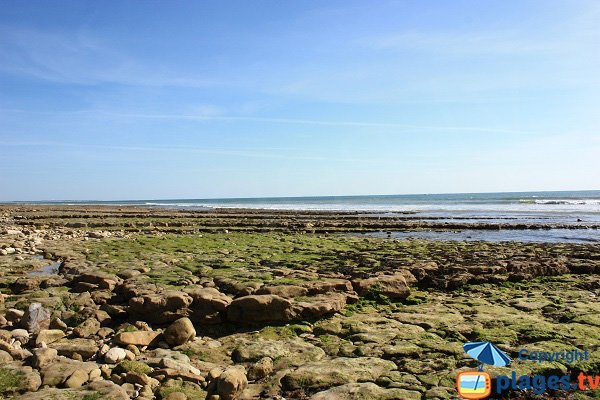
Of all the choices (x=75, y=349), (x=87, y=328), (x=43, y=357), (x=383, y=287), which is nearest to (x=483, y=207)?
(x=383, y=287)

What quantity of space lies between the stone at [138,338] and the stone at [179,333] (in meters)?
0.25

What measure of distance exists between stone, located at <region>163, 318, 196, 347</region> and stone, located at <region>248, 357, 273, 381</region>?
1.75 m

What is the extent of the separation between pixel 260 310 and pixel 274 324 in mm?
422

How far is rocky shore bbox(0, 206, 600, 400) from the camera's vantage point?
A: 20.0 ft

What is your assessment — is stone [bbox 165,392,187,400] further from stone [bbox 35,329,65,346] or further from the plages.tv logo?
the plages.tv logo

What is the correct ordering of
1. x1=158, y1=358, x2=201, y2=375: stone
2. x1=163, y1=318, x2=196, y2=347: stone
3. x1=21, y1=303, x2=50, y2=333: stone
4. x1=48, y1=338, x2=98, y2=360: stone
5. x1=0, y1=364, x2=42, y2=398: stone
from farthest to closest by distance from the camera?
1. x1=21, y1=303, x2=50, y2=333: stone
2. x1=163, y1=318, x2=196, y2=347: stone
3. x1=48, y1=338, x2=98, y2=360: stone
4. x1=158, y1=358, x2=201, y2=375: stone
5. x1=0, y1=364, x2=42, y2=398: stone

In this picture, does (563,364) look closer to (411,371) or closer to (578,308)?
(411,371)

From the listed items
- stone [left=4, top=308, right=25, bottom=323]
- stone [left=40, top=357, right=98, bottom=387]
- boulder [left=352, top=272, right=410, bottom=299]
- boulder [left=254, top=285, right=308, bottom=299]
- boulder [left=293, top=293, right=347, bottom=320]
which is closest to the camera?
stone [left=40, top=357, right=98, bottom=387]

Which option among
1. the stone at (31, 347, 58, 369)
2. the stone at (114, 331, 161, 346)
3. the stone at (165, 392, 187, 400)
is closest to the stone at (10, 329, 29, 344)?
the stone at (31, 347, 58, 369)

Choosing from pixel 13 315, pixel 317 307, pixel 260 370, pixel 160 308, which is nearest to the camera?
pixel 260 370

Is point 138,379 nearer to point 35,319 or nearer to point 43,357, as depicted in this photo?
point 43,357

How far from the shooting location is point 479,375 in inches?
247

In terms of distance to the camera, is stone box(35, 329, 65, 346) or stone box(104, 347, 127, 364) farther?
stone box(35, 329, 65, 346)

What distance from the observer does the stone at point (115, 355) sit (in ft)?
22.3
